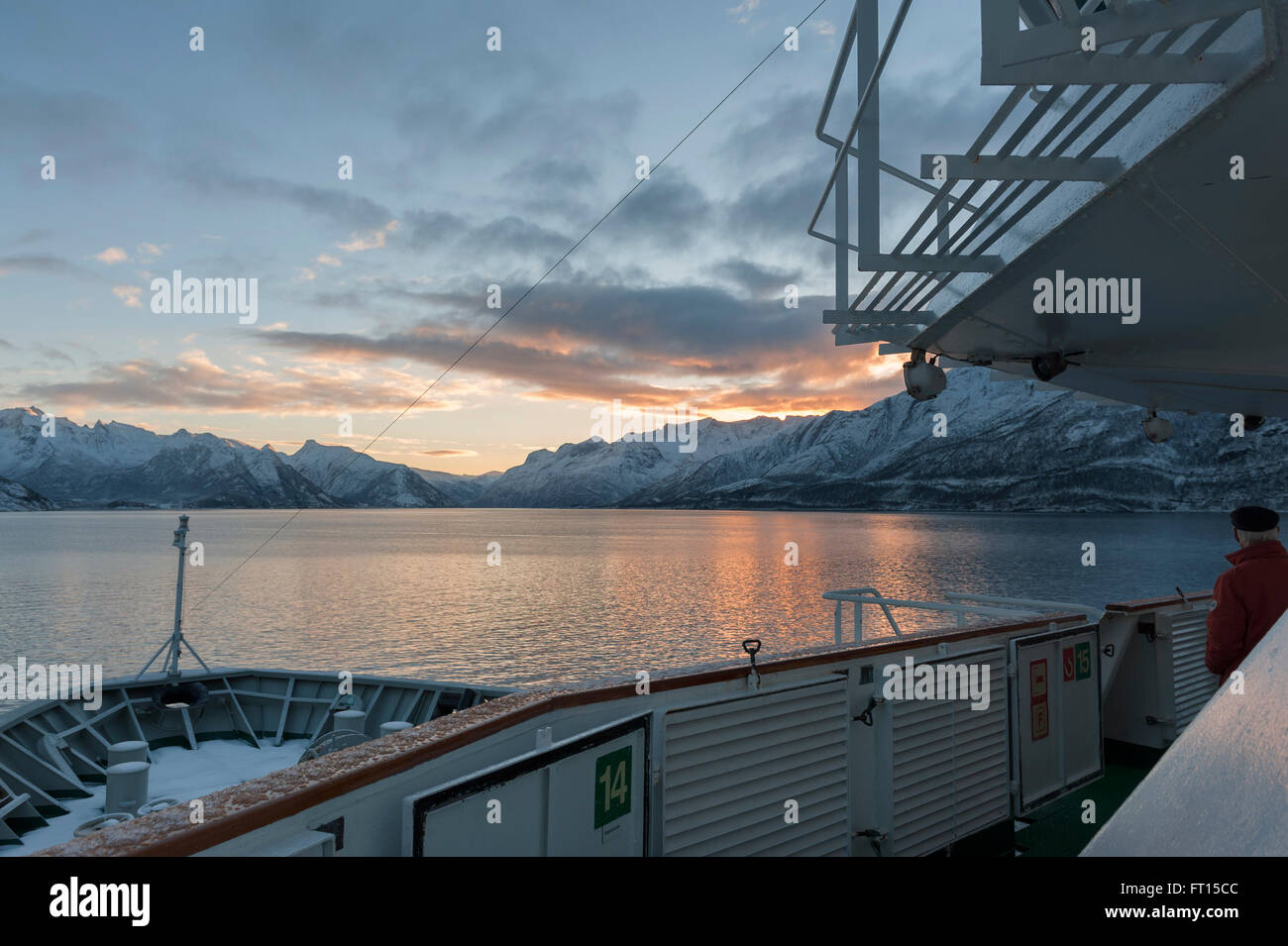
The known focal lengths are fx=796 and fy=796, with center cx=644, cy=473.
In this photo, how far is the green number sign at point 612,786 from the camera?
2.90 meters

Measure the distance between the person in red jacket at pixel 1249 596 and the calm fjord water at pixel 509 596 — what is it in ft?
74.6

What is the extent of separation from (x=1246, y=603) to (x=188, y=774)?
11496 mm

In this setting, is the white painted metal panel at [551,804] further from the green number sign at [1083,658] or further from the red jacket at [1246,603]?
the green number sign at [1083,658]

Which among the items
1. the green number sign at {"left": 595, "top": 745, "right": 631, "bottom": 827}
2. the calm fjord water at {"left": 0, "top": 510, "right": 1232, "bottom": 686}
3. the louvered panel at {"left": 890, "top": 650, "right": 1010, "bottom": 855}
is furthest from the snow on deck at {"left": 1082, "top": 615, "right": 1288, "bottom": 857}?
the calm fjord water at {"left": 0, "top": 510, "right": 1232, "bottom": 686}

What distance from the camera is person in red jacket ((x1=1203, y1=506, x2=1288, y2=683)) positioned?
4117 mm

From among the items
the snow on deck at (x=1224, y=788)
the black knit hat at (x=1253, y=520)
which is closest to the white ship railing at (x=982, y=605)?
the black knit hat at (x=1253, y=520)

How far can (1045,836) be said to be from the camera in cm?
516

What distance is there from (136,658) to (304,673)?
23578mm

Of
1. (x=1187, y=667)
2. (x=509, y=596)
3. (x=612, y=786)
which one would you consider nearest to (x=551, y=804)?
(x=612, y=786)

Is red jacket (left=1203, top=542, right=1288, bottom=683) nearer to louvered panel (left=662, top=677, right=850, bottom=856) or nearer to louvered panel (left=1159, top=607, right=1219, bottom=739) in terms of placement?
louvered panel (left=662, top=677, right=850, bottom=856)

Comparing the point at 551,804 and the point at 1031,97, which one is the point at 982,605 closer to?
the point at 1031,97

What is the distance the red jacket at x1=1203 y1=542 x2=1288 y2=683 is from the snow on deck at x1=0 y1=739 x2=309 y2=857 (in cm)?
911
